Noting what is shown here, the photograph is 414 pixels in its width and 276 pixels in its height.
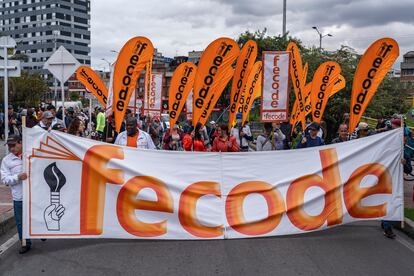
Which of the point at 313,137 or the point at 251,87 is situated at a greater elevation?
the point at 251,87

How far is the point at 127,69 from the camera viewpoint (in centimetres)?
923

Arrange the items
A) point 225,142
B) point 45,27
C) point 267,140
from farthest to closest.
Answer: point 45,27 < point 267,140 < point 225,142

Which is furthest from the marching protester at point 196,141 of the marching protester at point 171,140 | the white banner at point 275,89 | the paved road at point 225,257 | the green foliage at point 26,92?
the green foliage at point 26,92

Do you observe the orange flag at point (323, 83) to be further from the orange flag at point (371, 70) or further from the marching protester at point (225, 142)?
the marching protester at point (225, 142)

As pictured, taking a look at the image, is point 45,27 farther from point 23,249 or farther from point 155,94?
point 23,249

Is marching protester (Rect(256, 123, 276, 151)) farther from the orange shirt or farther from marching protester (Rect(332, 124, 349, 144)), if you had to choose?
the orange shirt

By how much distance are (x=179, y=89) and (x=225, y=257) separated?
7.92 metres

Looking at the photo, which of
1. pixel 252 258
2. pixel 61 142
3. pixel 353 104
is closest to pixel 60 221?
pixel 61 142

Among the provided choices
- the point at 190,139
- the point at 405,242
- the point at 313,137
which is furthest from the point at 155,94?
the point at 405,242

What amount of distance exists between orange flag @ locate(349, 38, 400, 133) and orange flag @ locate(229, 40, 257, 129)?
249 centimetres

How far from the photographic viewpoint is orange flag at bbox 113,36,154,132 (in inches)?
360

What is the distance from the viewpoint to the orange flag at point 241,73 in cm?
1017

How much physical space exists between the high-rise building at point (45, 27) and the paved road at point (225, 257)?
136 metres

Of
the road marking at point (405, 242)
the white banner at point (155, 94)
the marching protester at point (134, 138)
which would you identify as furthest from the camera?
the white banner at point (155, 94)
